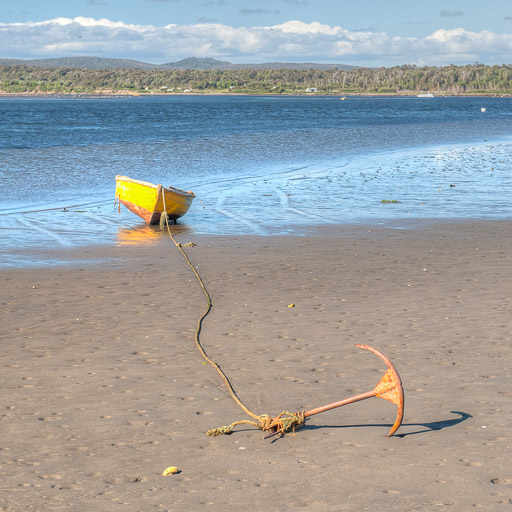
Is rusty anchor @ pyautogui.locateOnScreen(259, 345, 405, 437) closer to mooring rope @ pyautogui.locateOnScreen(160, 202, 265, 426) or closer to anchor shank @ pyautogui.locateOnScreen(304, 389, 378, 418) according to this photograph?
anchor shank @ pyautogui.locateOnScreen(304, 389, 378, 418)

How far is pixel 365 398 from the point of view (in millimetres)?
6383

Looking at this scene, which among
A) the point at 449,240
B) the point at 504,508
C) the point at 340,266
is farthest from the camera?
the point at 449,240

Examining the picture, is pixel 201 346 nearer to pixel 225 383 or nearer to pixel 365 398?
pixel 225 383

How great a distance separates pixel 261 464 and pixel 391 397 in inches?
44.3

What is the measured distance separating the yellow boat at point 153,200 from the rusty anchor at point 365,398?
11.2 meters

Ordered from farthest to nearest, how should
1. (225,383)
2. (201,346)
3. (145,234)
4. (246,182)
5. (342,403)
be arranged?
(246,182), (145,234), (201,346), (225,383), (342,403)

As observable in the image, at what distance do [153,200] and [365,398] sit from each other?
11.6 metres

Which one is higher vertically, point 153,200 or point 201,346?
point 153,200

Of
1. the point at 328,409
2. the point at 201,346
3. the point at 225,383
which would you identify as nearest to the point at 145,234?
the point at 201,346

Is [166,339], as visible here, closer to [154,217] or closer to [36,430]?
[36,430]

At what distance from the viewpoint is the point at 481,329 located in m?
9.35

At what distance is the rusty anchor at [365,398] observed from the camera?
241 inches

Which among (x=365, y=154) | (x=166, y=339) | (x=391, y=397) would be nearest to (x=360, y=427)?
(x=391, y=397)

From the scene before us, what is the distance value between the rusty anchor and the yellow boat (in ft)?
36.7
